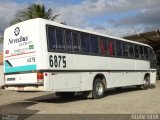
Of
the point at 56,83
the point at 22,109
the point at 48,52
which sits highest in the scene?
the point at 48,52

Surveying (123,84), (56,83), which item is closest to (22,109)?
(56,83)

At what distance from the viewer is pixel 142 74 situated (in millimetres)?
21984

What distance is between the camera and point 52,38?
13883 millimetres

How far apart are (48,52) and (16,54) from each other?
164cm

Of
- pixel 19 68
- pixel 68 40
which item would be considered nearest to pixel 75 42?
pixel 68 40

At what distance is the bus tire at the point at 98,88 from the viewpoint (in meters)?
16.3

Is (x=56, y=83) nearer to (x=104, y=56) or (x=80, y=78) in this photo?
(x=80, y=78)

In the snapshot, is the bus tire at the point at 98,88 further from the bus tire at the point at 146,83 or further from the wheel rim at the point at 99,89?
the bus tire at the point at 146,83

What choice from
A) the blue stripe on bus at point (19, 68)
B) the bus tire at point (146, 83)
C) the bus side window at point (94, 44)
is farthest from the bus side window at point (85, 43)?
the bus tire at point (146, 83)

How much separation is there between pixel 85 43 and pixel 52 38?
2.37 m

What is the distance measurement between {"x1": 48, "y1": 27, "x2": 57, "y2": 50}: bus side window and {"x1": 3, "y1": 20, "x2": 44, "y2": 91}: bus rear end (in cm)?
48

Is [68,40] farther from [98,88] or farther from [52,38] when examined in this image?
[98,88]

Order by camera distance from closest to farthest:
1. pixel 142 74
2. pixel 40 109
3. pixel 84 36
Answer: pixel 40 109 < pixel 84 36 < pixel 142 74

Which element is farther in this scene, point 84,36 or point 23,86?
point 84,36
